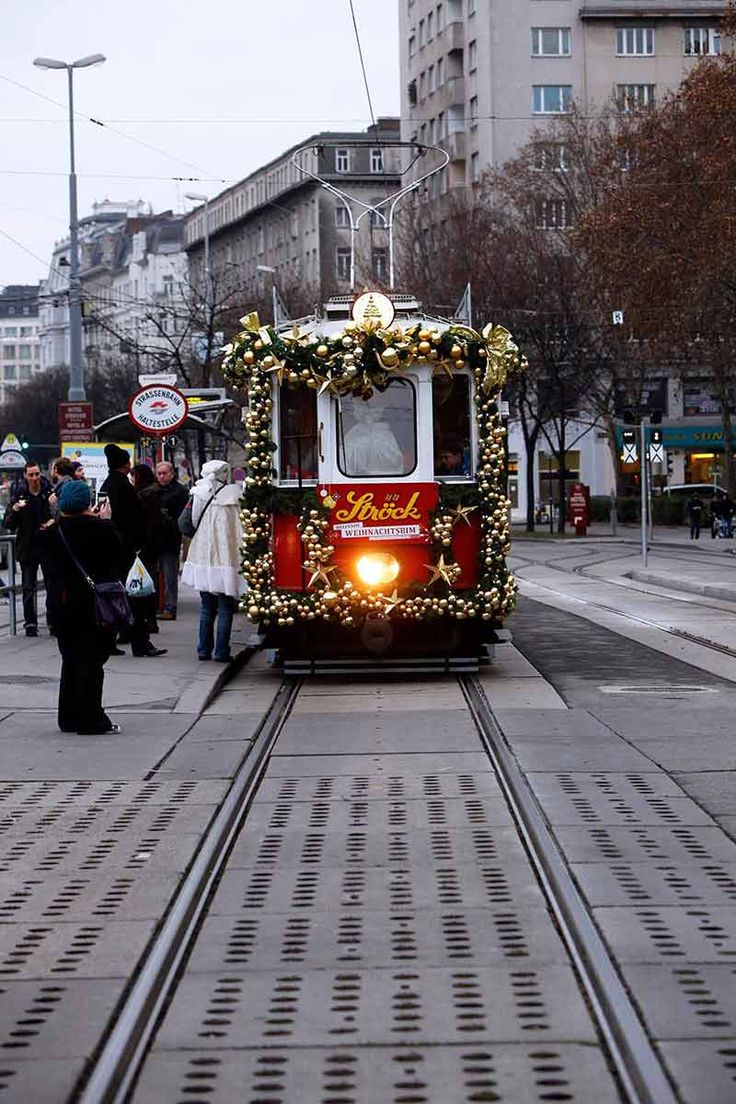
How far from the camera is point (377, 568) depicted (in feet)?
52.9

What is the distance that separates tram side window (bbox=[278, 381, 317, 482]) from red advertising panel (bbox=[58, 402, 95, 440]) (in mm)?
17838

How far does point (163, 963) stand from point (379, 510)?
9813 millimetres

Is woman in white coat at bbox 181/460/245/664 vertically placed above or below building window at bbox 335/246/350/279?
below

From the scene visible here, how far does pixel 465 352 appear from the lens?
1636 cm

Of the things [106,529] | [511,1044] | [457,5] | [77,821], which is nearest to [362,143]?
[106,529]

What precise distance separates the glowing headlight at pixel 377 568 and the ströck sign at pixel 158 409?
6.35 meters

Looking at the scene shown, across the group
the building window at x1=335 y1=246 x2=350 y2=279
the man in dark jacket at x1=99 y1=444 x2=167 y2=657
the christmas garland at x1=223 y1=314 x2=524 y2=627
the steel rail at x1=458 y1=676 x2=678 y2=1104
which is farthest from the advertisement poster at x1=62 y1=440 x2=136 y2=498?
the building window at x1=335 y1=246 x2=350 y2=279

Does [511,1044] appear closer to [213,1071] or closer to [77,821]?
[213,1071]

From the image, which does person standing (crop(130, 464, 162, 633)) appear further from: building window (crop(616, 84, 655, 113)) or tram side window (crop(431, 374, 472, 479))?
building window (crop(616, 84, 655, 113))

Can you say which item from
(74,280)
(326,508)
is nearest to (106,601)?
(326,508)

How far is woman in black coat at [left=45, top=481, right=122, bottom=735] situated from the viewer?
1298 centimetres

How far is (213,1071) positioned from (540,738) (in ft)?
23.7

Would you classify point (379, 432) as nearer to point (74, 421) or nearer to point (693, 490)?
point (74, 421)

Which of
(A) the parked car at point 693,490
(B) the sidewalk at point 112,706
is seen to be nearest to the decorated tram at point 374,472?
(B) the sidewalk at point 112,706
